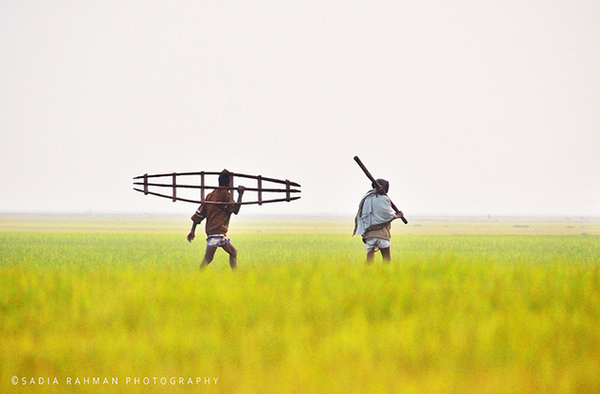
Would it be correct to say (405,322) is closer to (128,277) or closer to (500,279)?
(500,279)

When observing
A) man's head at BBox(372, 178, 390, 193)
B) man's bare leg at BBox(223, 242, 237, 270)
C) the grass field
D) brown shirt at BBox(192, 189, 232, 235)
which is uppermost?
man's head at BBox(372, 178, 390, 193)

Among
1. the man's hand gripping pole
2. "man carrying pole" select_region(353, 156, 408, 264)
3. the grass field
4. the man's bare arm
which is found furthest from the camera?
"man carrying pole" select_region(353, 156, 408, 264)

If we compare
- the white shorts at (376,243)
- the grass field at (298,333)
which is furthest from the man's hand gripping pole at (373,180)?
the grass field at (298,333)

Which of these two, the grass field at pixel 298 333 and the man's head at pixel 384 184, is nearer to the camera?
the grass field at pixel 298 333

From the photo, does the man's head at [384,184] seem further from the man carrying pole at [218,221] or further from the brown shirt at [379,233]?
the man carrying pole at [218,221]

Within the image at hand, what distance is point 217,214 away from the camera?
8484mm

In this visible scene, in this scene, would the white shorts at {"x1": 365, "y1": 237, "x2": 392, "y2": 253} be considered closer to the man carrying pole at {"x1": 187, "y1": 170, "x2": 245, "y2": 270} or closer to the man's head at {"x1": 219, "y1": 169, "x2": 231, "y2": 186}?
the man carrying pole at {"x1": 187, "y1": 170, "x2": 245, "y2": 270}

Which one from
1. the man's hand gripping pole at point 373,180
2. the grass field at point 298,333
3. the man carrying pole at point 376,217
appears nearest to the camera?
the grass field at point 298,333

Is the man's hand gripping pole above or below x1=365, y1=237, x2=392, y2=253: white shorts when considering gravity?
above

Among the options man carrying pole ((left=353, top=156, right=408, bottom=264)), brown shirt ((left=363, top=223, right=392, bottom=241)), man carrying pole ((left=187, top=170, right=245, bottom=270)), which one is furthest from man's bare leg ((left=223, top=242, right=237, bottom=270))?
brown shirt ((left=363, top=223, right=392, bottom=241))

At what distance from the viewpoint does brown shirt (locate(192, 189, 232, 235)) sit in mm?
8461

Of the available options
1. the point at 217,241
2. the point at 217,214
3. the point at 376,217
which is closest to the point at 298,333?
the point at 217,241

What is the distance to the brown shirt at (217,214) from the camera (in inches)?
333

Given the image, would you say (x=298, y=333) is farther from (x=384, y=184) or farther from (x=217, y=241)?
(x=384, y=184)
